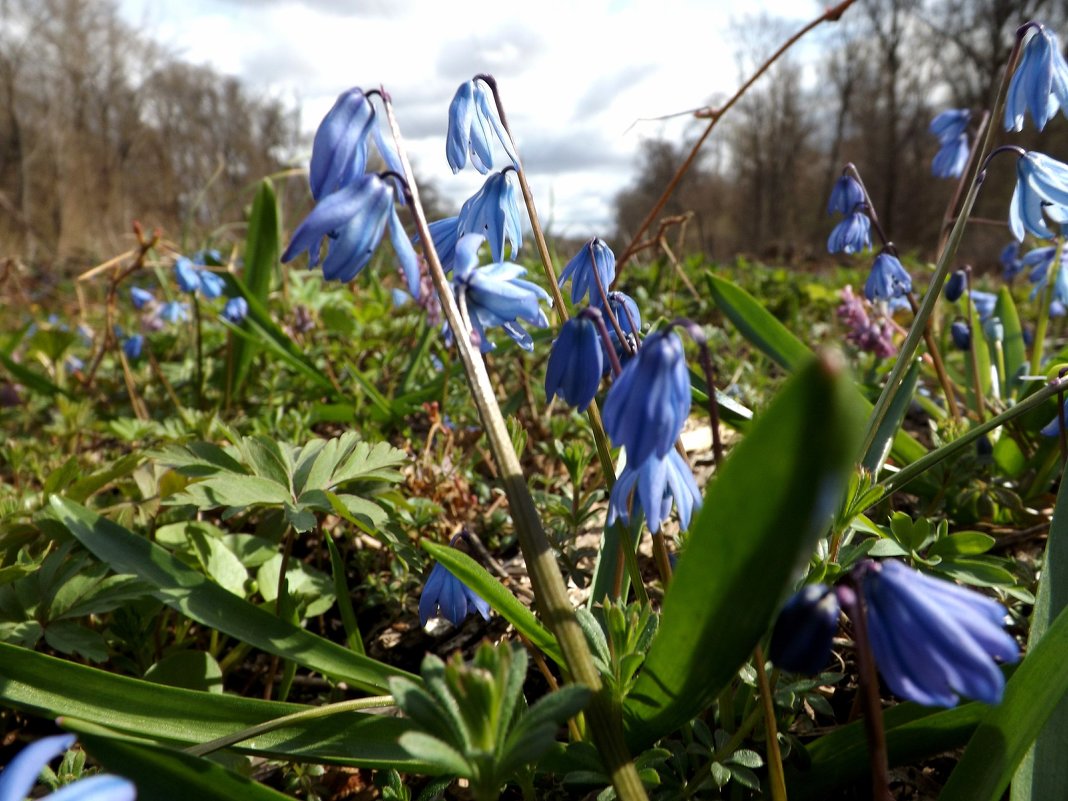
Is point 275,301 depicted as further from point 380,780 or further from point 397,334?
point 380,780

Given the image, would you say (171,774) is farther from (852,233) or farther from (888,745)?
(852,233)

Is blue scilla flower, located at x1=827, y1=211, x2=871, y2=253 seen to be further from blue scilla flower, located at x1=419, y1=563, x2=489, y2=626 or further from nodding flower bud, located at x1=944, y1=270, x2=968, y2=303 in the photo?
blue scilla flower, located at x1=419, y1=563, x2=489, y2=626

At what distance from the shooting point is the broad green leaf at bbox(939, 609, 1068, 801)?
80 cm

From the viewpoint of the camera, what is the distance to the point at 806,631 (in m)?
0.72

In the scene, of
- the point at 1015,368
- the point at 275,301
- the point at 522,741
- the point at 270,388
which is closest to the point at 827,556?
the point at 522,741

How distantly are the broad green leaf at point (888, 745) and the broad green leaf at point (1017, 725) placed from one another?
0.08m

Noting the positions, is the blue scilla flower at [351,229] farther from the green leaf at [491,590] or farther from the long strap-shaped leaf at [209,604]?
the long strap-shaped leaf at [209,604]

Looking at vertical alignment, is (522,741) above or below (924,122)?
below

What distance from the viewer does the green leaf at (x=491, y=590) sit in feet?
2.96

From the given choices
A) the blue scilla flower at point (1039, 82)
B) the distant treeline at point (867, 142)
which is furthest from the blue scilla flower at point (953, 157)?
the distant treeline at point (867, 142)

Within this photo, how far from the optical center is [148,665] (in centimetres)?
153

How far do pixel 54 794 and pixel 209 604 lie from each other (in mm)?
→ 627

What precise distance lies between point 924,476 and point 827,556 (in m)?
0.88

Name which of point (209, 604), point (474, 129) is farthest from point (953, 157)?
point (209, 604)
